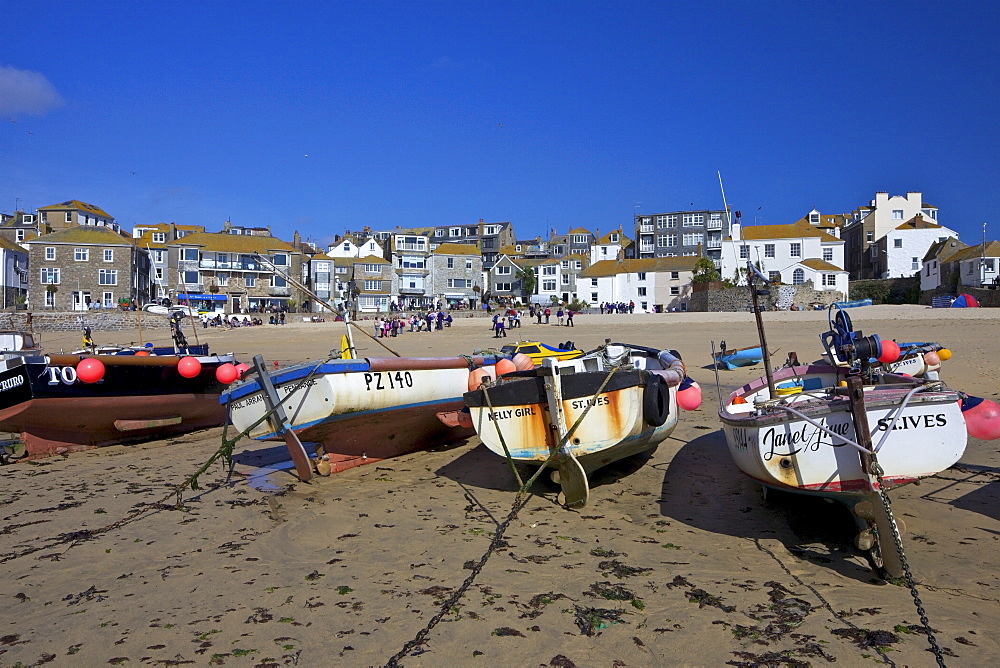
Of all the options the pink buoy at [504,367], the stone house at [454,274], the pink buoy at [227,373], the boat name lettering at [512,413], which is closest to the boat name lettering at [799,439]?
the boat name lettering at [512,413]

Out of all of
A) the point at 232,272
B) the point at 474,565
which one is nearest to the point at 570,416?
the point at 474,565

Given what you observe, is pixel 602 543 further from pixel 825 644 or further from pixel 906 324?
pixel 906 324

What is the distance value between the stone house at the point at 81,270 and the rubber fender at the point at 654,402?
69.3 m

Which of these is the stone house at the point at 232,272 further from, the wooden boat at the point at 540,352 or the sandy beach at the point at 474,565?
the sandy beach at the point at 474,565

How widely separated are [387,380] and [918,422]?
22.1 ft

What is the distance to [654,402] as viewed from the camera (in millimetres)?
8547

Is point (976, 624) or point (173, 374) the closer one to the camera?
point (976, 624)

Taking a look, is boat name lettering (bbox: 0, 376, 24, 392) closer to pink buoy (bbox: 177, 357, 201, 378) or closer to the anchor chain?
pink buoy (bbox: 177, 357, 201, 378)

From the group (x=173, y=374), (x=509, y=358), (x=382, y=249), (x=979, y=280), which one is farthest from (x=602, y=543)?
(x=382, y=249)

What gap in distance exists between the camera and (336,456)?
10641 mm

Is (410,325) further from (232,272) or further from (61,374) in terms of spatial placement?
(232,272)

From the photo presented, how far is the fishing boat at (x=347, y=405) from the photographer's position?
987 cm

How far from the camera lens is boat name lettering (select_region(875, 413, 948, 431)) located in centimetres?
642

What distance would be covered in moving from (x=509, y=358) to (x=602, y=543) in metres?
6.16
